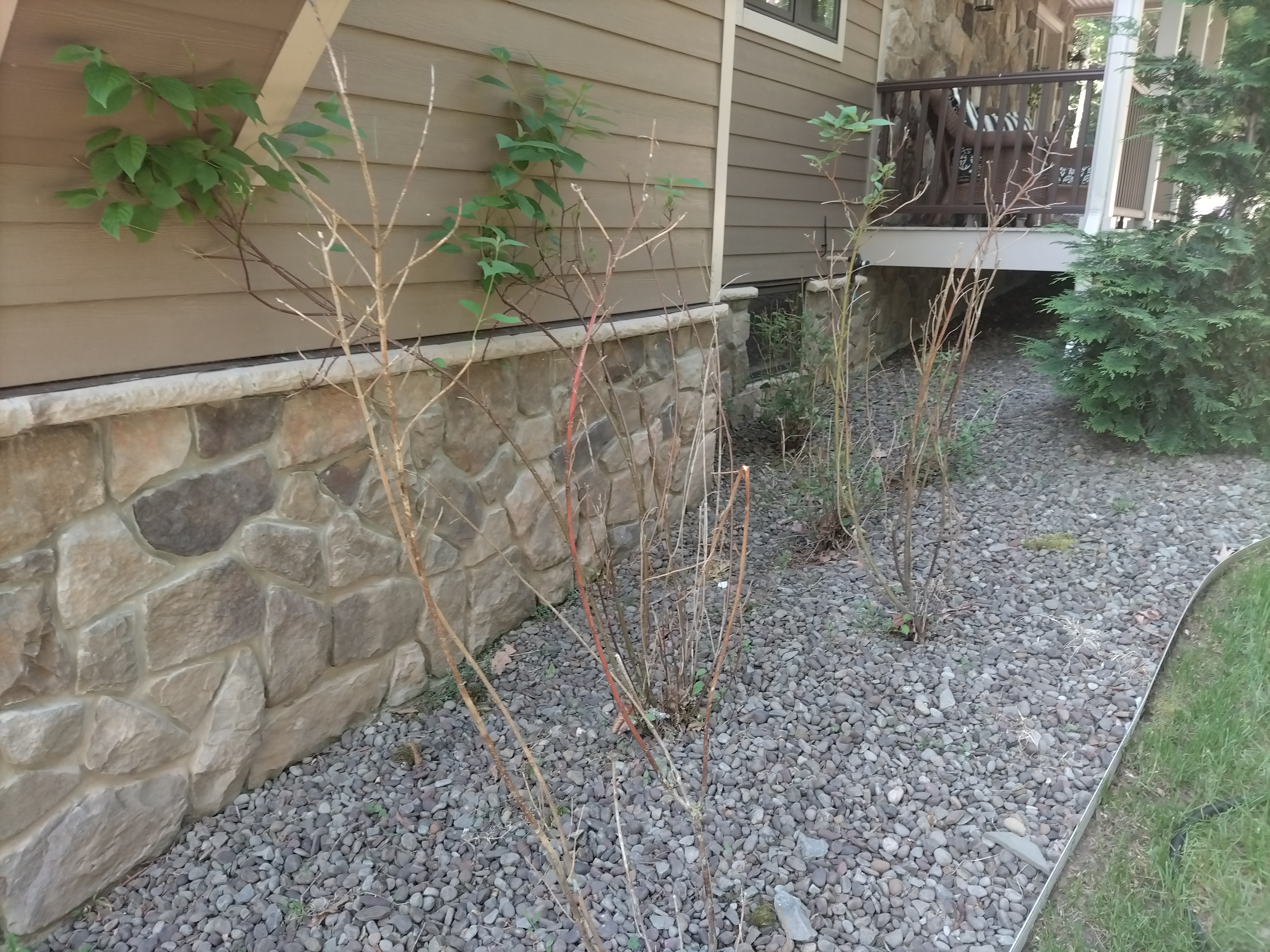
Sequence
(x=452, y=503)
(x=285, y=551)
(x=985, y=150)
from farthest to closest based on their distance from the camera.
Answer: (x=985, y=150)
(x=452, y=503)
(x=285, y=551)

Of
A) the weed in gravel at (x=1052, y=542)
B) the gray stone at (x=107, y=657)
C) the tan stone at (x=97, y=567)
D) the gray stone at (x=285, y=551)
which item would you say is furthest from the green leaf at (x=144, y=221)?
the weed in gravel at (x=1052, y=542)

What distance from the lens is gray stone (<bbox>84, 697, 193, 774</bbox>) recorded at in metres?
1.82

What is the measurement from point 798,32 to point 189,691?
192 inches

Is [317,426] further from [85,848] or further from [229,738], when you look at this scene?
[85,848]

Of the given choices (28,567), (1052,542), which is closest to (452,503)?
(28,567)

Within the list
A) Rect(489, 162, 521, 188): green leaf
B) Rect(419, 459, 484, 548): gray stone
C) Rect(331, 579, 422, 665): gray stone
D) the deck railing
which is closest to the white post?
the deck railing

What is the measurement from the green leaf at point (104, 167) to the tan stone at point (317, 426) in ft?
2.03

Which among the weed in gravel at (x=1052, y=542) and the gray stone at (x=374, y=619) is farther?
the weed in gravel at (x=1052, y=542)

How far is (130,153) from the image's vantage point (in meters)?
1.62

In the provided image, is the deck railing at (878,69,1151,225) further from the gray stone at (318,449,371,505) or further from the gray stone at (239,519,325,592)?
the gray stone at (239,519,325,592)

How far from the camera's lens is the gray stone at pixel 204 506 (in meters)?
1.87

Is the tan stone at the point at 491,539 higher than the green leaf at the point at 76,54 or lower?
lower

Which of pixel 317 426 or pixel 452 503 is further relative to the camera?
pixel 452 503

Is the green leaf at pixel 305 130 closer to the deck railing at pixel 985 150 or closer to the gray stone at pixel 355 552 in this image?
the gray stone at pixel 355 552
